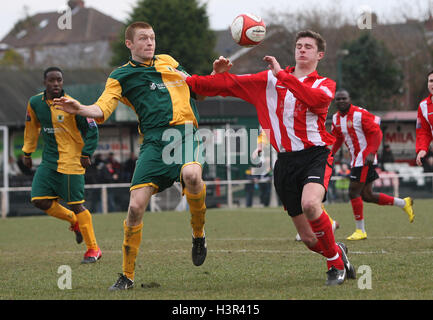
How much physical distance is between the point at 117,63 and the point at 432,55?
20220 millimetres

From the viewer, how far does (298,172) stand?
6.99m

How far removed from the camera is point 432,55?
48.3 metres

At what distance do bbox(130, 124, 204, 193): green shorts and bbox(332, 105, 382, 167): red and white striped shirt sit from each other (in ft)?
16.8

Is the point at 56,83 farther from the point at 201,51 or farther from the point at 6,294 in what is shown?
the point at 201,51

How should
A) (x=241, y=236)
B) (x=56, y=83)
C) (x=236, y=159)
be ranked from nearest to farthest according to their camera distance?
(x=56, y=83) < (x=241, y=236) < (x=236, y=159)

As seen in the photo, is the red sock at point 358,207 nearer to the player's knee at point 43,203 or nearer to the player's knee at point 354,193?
the player's knee at point 354,193

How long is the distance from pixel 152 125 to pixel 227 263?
2342 millimetres

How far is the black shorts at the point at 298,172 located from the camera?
6.91 m

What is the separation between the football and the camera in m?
6.75

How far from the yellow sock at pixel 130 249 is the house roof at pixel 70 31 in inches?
2908

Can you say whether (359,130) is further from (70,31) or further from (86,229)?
(70,31)

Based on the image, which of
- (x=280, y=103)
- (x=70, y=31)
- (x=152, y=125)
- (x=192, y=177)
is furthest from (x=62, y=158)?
(x=70, y=31)

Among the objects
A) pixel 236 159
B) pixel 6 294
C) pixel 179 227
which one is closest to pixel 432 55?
pixel 236 159

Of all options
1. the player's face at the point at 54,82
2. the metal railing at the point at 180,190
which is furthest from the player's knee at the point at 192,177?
the metal railing at the point at 180,190
